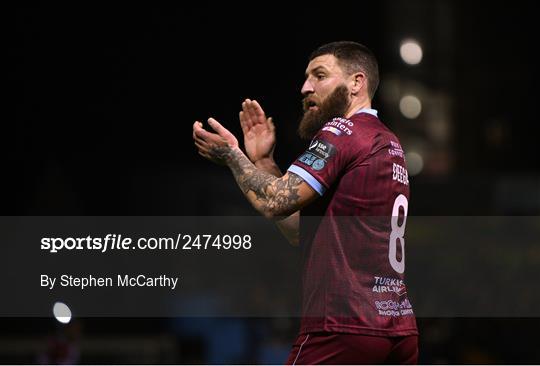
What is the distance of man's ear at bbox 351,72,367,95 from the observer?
5.32 m

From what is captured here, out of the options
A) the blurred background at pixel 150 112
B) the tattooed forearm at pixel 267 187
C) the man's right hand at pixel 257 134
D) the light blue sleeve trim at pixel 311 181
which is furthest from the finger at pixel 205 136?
the blurred background at pixel 150 112

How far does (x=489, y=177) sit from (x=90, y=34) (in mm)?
5832

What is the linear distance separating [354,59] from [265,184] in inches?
35.0

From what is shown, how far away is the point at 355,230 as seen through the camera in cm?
484

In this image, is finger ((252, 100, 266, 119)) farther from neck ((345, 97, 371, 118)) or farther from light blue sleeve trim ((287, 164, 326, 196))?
light blue sleeve trim ((287, 164, 326, 196))

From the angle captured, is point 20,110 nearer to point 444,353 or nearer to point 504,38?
point 444,353

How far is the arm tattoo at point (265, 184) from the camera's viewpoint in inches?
191

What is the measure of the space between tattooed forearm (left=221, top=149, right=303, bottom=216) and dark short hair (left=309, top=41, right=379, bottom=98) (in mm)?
725

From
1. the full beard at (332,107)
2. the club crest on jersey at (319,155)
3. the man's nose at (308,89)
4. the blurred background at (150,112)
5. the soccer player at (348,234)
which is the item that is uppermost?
the blurred background at (150,112)

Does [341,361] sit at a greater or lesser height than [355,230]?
lesser

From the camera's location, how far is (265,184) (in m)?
4.96

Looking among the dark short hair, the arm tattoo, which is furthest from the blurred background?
the arm tattoo

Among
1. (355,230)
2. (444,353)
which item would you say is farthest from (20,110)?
(355,230)

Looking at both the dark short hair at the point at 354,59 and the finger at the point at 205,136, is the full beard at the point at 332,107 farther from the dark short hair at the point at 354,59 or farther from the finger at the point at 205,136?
the finger at the point at 205,136
